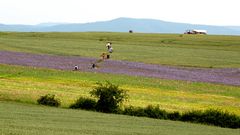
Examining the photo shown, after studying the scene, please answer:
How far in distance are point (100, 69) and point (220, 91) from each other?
1714 cm

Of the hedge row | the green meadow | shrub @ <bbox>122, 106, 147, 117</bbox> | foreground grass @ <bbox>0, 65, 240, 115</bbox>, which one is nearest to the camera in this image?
the green meadow

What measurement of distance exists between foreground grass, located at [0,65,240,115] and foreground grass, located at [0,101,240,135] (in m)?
6.62

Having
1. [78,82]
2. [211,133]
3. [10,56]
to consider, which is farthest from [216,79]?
[211,133]

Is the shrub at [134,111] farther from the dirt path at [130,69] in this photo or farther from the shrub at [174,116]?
the dirt path at [130,69]

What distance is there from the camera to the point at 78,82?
164 ft

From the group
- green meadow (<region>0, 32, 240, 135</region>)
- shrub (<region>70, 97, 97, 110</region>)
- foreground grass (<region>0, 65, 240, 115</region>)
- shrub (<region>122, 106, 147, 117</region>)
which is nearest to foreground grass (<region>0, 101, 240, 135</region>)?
green meadow (<region>0, 32, 240, 135</region>)

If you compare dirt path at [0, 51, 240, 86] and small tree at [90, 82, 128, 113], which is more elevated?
small tree at [90, 82, 128, 113]

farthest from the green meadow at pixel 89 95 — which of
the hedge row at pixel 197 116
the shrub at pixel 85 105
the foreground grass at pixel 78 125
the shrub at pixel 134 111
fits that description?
the shrub at pixel 134 111

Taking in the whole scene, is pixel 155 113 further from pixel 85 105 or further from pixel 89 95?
pixel 89 95

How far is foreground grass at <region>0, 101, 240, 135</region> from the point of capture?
848 inches

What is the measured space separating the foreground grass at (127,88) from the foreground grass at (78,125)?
662 centimetres

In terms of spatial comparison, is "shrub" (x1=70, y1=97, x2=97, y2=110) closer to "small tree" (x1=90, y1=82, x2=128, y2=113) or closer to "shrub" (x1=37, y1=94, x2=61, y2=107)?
"small tree" (x1=90, y1=82, x2=128, y2=113)

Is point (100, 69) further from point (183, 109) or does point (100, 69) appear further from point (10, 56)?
point (183, 109)

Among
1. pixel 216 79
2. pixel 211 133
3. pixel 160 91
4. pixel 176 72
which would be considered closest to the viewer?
pixel 211 133
